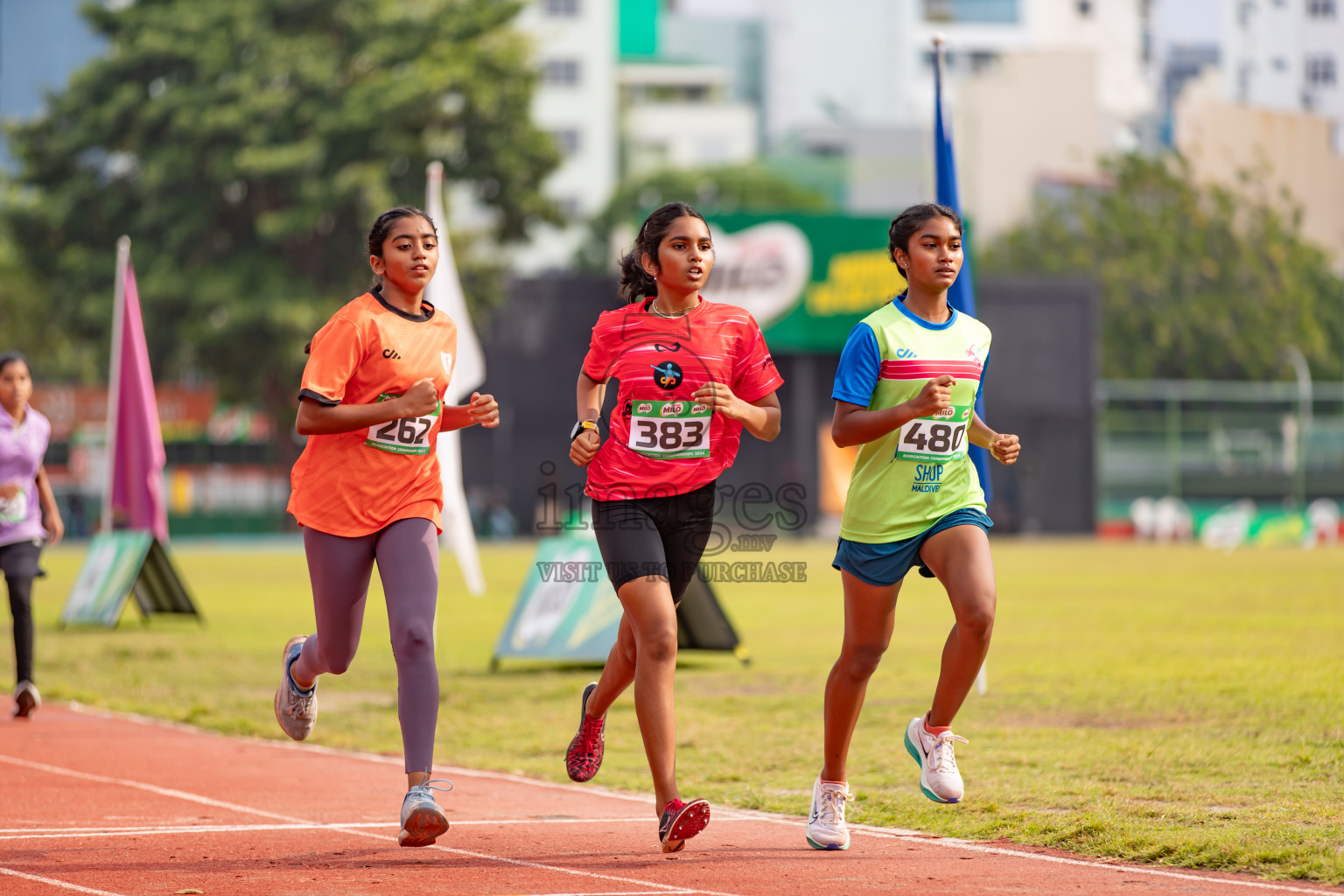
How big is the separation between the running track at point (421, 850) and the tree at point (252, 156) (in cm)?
3665

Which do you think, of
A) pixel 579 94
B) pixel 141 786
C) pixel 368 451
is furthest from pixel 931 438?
pixel 579 94

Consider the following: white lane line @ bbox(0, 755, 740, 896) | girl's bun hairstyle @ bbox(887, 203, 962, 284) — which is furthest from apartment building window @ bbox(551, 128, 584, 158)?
girl's bun hairstyle @ bbox(887, 203, 962, 284)

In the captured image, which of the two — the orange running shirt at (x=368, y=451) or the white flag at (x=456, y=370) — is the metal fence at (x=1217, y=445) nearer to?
the white flag at (x=456, y=370)

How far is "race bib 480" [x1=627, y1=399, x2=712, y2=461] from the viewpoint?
6293mm

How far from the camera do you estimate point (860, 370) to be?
20.8 feet

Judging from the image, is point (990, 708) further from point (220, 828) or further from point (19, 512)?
point (19, 512)

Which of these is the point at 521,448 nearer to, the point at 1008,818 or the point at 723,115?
the point at 1008,818

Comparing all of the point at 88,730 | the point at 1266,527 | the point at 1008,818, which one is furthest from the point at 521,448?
the point at 1008,818

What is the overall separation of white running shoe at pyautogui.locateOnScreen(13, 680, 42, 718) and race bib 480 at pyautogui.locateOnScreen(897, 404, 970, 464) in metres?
6.31

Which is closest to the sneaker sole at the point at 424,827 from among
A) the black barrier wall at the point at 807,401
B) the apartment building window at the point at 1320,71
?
the apartment building window at the point at 1320,71

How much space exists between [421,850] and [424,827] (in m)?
0.34

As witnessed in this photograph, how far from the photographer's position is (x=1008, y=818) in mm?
6848

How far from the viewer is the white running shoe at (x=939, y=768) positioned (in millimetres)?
6395

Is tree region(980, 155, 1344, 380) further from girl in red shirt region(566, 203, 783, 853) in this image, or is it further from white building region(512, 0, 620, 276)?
girl in red shirt region(566, 203, 783, 853)
